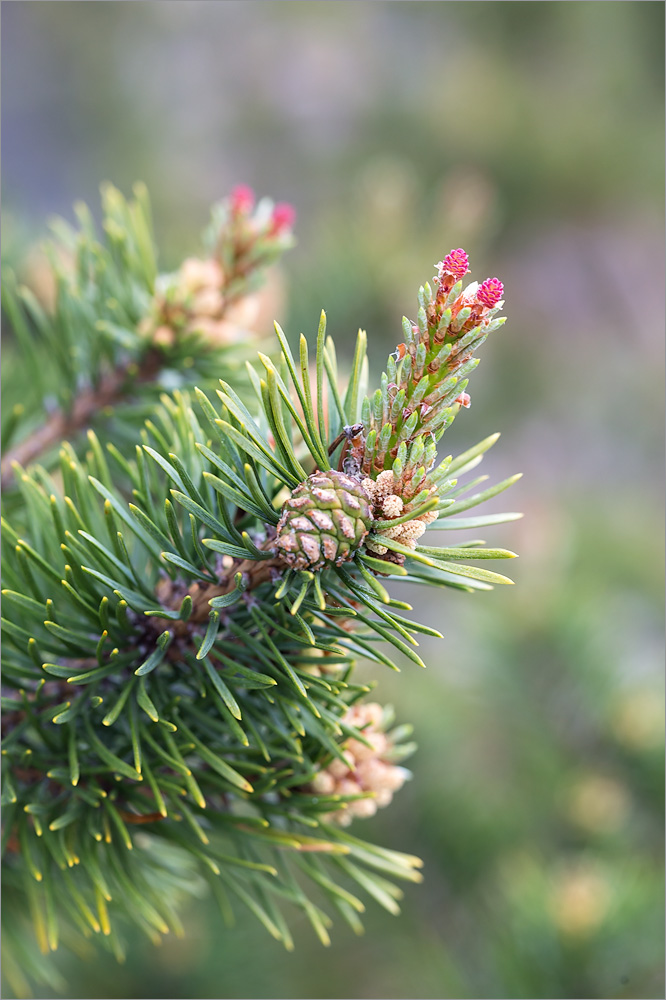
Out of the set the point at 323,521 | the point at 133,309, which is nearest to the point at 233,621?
the point at 323,521

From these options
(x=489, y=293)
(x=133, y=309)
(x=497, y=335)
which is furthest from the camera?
(x=497, y=335)

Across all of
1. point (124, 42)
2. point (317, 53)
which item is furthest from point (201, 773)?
point (317, 53)

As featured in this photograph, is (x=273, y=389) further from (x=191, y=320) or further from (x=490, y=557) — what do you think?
(x=191, y=320)

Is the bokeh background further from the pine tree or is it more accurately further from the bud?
the bud

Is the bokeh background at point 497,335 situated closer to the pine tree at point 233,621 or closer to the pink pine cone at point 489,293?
the pine tree at point 233,621

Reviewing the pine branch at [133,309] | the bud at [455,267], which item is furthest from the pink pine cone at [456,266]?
the pine branch at [133,309]

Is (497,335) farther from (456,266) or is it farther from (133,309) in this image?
(456,266)
